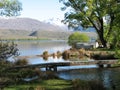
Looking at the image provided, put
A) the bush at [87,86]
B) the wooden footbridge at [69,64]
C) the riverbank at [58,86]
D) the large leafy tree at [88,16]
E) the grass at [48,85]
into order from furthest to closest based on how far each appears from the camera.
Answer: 1. the large leafy tree at [88,16]
2. the wooden footbridge at [69,64]
3. the grass at [48,85]
4. the riverbank at [58,86]
5. the bush at [87,86]

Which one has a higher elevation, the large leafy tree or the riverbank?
the large leafy tree

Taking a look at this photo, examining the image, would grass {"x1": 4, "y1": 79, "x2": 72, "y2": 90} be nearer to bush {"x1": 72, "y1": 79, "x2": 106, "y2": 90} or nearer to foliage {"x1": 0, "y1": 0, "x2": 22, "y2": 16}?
bush {"x1": 72, "y1": 79, "x2": 106, "y2": 90}

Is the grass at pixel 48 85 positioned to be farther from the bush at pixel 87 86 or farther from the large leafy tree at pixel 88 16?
the large leafy tree at pixel 88 16

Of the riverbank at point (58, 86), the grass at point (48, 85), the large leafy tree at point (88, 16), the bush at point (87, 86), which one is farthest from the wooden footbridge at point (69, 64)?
the large leafy tree at point (88, 16)

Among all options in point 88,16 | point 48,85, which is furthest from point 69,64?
point 88,16

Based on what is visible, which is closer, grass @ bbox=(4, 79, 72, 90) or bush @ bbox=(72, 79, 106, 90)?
bush @ bbox=(72, 79, 106, 90)

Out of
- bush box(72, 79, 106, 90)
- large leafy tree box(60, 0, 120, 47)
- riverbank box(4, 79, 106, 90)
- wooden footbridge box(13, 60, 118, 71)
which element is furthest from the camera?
large leafy tree box(60, 0, 120, 47)

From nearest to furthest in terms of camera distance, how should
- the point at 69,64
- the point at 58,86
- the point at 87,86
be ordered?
the point at 87,86 → the point at 58,86 → the point at 69,64

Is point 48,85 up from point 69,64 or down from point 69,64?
down

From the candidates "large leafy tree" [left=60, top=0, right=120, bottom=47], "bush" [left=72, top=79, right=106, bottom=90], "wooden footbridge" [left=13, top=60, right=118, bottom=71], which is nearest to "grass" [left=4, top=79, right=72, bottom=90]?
"bush" [left=72, top=79, right=106, bottom=90]

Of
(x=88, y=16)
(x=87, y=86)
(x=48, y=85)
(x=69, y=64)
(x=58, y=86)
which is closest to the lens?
(x=87, y=86)

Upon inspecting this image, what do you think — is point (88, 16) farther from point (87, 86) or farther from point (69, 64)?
point (87, 86)

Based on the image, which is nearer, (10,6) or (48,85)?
(48,85)

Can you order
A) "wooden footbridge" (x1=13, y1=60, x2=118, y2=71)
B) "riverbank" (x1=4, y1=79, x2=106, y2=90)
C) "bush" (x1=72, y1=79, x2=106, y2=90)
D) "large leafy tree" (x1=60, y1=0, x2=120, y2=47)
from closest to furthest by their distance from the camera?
1. "bush" (x1=72, y1=79, x2=106, y2=90)
2. "riverbank" (x1=4, y1=79, x2=106, y2=90)
3. "wooden footbridge" (x1=13, y1=60, x2=118, y2=71)
4. "large leafy tree" (x1=60, y1=0, x2=120, y2=47)
